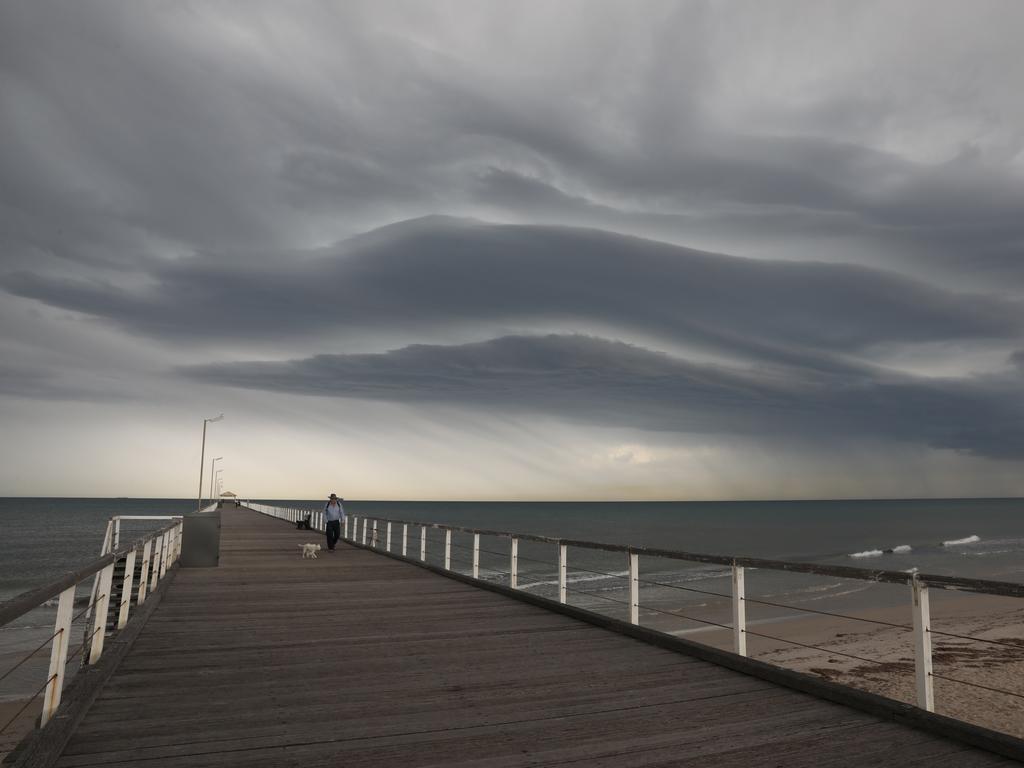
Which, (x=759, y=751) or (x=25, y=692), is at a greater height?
(x=759, y=751)

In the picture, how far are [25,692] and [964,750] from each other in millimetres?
22683

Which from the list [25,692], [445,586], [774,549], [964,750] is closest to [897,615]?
[445,586]

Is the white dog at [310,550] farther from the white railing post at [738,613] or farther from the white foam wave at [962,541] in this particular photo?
the white foam wave at [962,541]

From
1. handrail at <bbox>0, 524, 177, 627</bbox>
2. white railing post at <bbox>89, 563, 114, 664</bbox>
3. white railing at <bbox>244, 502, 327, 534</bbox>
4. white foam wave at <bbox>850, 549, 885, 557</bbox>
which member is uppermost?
handrail at <bbox>0, 524, 177, 627</bbox>

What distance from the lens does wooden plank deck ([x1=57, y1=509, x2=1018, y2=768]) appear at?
14.3 ft

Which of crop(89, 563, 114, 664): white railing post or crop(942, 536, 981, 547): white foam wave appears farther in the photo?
crop(942, 536, 981, 547): white foam wave

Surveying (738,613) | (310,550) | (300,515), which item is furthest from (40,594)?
→ (300,515)

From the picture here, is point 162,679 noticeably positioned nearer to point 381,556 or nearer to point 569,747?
point 569,747

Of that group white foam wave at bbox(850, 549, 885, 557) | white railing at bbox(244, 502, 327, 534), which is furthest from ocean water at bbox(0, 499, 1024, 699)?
white railing at bbox(244, 502, 327, 534)

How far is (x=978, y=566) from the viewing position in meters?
47.2

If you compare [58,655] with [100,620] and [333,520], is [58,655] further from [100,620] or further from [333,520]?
[333,520]

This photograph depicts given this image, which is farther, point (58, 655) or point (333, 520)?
point (333, 520)

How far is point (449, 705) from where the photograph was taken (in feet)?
17.8

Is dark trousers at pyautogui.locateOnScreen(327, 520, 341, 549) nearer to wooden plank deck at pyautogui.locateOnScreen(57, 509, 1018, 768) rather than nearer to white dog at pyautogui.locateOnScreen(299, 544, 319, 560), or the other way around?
white dog at pyautogui.locateOnScreen(299, 544, 319, 560)
